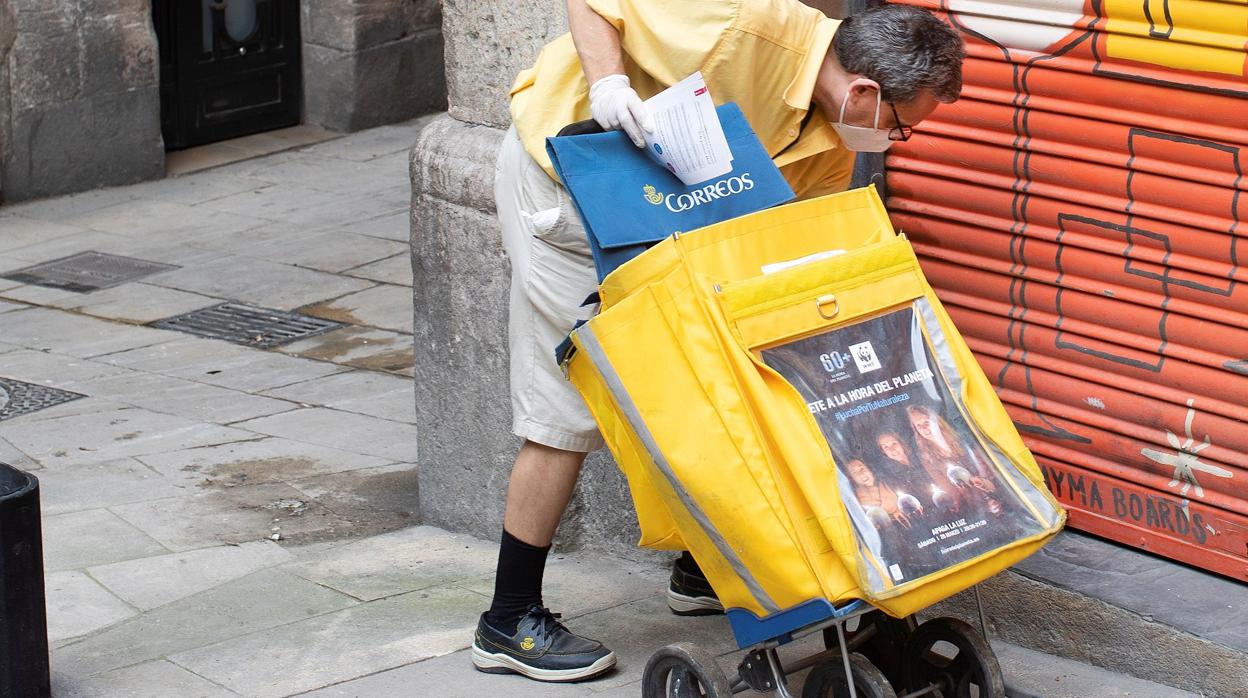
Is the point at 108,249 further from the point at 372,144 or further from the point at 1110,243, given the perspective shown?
the point at 1110,243

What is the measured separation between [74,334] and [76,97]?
2767 millimetres

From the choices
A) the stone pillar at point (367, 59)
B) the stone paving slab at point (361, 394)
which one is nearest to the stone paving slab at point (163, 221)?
the stone pillar at point (367, 59)

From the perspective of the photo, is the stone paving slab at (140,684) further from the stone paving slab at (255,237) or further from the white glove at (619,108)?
the stone paving slab at (255,237)

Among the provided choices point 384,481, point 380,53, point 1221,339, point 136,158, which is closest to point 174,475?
point 384,481

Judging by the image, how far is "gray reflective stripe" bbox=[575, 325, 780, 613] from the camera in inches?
117

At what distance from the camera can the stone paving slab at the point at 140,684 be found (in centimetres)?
362

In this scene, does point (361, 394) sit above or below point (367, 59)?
below

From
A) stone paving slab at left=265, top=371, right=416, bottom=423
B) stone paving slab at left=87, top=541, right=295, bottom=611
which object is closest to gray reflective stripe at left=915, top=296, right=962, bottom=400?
stone paving slab at left=87, top=541, right=295, bottom=611

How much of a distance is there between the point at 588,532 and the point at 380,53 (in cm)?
709

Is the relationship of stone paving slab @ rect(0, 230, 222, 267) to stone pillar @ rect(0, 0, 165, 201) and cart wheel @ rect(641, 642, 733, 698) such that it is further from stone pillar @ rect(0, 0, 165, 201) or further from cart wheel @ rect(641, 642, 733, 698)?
cart wheel @ rect(641, 642, 733, 698)

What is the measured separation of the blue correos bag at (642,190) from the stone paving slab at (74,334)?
170 inches

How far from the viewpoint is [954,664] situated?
331cm

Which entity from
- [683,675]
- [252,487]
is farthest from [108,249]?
[683,675]

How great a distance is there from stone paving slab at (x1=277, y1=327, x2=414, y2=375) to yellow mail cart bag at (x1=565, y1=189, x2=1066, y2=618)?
12.2 feet
